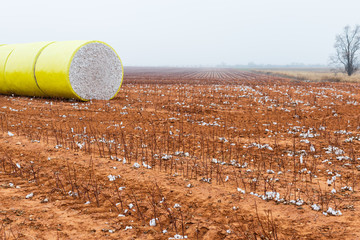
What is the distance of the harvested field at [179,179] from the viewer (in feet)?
14.5

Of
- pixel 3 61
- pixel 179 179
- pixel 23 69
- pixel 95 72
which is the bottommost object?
pixel 179 179

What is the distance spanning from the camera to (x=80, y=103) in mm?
15266

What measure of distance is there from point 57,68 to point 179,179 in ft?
37.3

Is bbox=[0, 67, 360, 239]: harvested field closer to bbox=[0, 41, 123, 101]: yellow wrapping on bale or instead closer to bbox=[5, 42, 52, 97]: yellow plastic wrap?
A: bbox=[0, 41, 123, 101]: yellow wrapping on bale

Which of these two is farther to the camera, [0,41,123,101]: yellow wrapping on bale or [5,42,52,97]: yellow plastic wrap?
[5,42,52,97]: yellow plastic wrap

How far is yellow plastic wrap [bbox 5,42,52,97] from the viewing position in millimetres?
16359

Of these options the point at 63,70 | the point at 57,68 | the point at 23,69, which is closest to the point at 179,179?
the point at 63,70

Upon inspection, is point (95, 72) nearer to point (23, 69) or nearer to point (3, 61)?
point (23, 69)

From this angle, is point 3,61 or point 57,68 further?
point 3,61

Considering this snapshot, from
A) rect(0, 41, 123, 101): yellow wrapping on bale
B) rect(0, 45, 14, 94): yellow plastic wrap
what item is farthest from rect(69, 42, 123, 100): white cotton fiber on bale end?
rect(0, 45, 14, 94): yellow plastic wrap

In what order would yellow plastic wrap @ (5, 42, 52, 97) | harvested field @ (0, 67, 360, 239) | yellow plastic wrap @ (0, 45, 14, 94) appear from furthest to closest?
yellow plastic wrap @ (0, 45, 14, 94)
yellow plastic wrap @ (5, 42, 52, 97)
harvested field @ (0, 67, 360, 239)

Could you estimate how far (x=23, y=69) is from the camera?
16625 mm

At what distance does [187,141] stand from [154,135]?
1.11 meters

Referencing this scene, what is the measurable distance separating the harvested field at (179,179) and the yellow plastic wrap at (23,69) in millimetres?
5220
